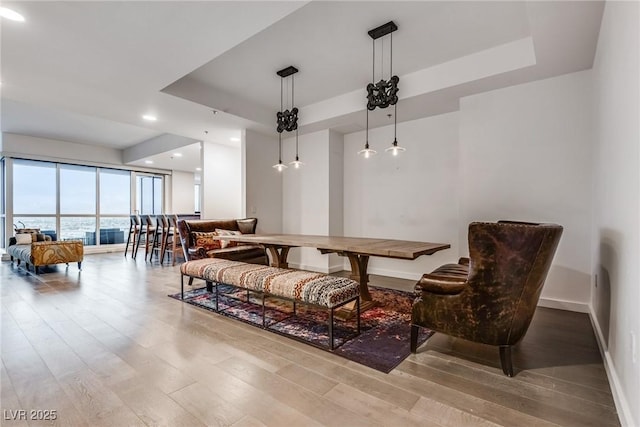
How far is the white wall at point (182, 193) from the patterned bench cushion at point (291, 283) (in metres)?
7.00

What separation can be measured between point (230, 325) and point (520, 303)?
234 cm

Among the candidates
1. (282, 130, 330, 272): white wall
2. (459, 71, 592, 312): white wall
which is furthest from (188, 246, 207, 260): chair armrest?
(459, 71, 592, 312): white wall

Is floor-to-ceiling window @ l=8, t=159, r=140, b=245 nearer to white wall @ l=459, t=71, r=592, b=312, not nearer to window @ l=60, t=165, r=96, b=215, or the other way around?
window @ l=60, t=165, r=96, b=215

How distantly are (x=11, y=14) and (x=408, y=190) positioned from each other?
4597mm

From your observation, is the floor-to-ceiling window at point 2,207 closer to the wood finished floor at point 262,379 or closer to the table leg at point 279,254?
the wood finished floor at point 262,379

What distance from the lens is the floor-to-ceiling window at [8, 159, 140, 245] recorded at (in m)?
6.98

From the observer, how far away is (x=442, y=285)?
2047 mm

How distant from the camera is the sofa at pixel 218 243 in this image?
4340mm

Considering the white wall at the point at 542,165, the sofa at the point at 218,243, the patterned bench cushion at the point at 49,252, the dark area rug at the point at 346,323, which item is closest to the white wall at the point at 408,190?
the white wall at the point at 542,165

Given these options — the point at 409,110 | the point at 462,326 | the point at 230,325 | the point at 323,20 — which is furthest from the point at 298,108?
the point at 462,326

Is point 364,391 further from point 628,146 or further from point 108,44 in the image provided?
point 108,44

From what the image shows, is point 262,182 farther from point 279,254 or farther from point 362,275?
point 362,275

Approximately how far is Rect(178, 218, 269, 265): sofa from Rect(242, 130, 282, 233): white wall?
0.34 m

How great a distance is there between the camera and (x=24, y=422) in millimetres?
1461
